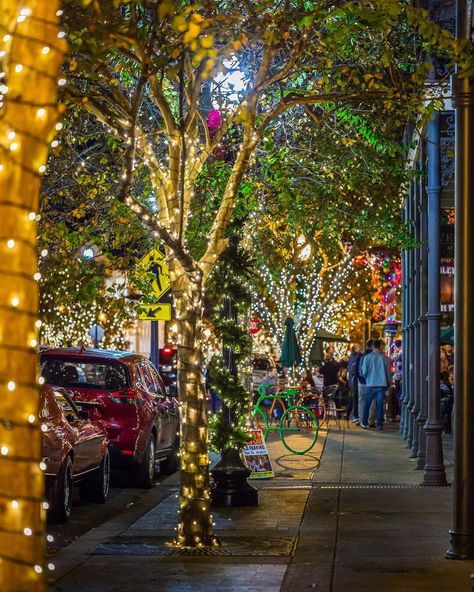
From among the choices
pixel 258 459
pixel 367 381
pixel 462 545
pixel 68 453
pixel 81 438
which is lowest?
pixel 462 545

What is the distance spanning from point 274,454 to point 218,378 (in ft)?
25.3

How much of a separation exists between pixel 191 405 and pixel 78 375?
18.9ft

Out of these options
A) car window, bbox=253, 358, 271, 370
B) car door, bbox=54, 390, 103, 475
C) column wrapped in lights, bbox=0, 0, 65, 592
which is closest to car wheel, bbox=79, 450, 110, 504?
car door, bbox=54, 390, 103, 475

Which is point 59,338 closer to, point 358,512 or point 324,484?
point 324,484

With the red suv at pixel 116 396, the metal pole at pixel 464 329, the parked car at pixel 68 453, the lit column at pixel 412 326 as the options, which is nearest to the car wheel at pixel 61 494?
the parked car at pixel 68 453

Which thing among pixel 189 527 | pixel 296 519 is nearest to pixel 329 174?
pixel 296 519

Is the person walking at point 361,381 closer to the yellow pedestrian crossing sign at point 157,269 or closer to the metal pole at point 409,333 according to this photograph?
the metal pole at point 409,333

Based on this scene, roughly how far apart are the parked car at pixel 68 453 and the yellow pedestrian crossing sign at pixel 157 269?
107 inches

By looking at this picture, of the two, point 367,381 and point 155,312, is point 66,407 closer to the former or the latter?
point 155,312

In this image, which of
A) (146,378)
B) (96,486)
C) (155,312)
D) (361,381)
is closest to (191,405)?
(96,486)

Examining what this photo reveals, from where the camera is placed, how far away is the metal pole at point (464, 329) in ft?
32.4

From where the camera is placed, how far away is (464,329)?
32.7 feet

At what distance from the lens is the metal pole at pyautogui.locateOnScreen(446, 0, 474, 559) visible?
9.87m

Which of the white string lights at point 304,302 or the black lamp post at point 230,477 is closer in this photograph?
the black lamp post at point 230,477
